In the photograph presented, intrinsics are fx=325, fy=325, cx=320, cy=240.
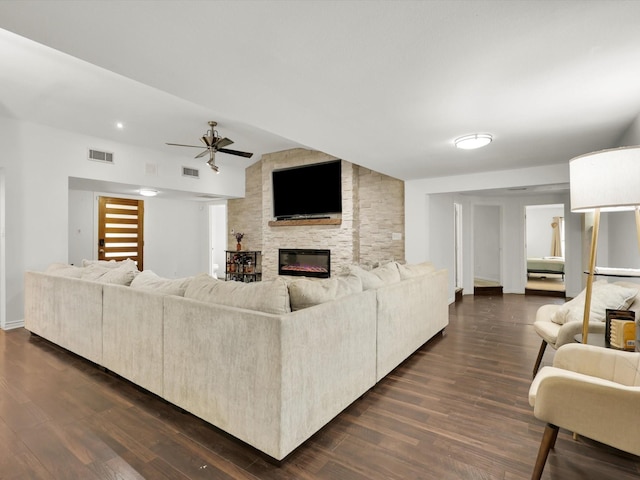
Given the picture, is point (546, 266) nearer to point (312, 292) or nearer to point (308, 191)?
point (308, 191)

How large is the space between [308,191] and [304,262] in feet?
5.05

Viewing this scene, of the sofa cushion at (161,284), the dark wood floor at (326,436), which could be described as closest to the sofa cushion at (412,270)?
the dark wood floor at (326,436)

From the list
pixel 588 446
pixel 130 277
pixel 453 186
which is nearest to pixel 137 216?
pixel 130 277

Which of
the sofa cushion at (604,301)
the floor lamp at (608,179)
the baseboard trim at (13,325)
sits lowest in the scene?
the baseboard trim at (13,325)

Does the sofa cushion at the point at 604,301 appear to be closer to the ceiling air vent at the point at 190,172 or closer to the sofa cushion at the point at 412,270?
the sofa cushion at the point at 412,270

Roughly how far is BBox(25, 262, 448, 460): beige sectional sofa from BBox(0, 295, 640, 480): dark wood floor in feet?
0.39

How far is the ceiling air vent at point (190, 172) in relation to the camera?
257 inches

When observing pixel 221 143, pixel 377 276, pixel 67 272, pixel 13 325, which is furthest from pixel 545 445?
pixel 13 325

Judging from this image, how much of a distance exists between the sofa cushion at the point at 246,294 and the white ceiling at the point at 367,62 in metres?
1.32

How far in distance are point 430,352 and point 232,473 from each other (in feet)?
7.87

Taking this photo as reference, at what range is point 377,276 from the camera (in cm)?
288

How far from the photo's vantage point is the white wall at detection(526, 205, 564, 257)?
420 inches

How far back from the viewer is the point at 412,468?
1.69 metres

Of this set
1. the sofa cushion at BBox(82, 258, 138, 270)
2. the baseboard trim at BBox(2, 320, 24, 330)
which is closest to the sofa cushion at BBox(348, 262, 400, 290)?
the sofa cushion at BBox(82, 258, 138, 270)
